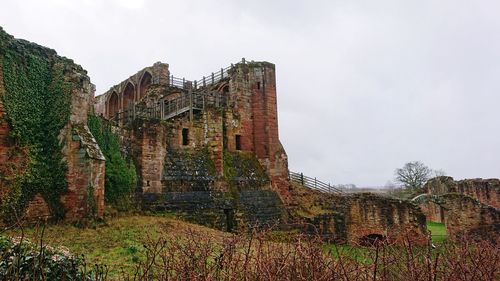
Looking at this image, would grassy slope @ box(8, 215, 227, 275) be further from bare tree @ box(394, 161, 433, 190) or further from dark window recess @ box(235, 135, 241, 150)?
Answer: bare tree @ box(394, 161, 433, 190)

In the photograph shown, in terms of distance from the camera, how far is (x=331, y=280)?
4.28 m

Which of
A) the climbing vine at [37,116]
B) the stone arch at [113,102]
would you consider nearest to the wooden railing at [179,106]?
the climbing vine at [37,116]

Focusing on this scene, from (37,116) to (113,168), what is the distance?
3.99 metres

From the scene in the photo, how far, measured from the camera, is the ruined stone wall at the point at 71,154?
1250 centimetres

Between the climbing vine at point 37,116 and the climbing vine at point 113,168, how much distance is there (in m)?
2.03

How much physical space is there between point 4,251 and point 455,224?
75.2ft

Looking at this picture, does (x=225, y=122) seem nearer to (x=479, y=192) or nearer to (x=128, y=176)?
(x=128, y=176)

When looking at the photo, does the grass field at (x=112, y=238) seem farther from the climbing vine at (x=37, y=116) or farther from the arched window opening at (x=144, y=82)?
the arched window opening at (x=144, y=82)

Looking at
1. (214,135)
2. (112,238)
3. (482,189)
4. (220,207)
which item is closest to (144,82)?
(214,135)

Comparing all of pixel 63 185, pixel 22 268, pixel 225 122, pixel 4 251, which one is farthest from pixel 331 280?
pixel 225 122

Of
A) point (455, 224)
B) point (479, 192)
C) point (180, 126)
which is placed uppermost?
point (180, 126)

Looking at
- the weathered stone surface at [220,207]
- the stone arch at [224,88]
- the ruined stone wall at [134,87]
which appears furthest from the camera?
the ruined stone wall at [134,87]

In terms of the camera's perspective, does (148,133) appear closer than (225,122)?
Yes

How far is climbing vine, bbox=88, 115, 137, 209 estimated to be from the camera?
16.3m
